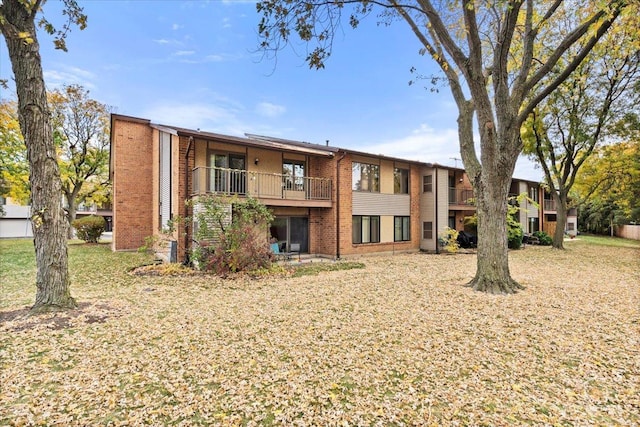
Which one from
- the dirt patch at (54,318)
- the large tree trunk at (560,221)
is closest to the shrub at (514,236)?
the large tree trunk at (560,221)

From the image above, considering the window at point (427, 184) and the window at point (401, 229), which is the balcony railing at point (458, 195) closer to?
the window at point (427, 184)

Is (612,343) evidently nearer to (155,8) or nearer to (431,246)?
(155,8)

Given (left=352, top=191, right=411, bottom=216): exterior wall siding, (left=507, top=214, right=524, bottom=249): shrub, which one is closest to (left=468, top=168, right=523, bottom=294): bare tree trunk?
(left=352, top=191, right=411, bottom=216): exterior wall siding

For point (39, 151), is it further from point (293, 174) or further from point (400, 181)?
point (400, 181)

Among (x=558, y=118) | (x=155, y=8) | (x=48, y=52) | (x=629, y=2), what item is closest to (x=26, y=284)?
(x=48, y=52)

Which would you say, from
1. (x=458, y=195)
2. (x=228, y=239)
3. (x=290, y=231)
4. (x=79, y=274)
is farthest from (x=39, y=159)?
(x=458, y=195)

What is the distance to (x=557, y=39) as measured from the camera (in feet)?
41.7

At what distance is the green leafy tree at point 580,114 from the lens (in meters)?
16.0

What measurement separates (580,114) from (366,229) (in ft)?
47.5

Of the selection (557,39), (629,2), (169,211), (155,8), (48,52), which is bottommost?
(169,211)

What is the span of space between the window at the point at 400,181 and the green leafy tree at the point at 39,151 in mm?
15144

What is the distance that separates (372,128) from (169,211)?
584 inches

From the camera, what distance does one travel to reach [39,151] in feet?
18.4

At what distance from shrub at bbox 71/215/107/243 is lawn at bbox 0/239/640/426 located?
47.7 feet
